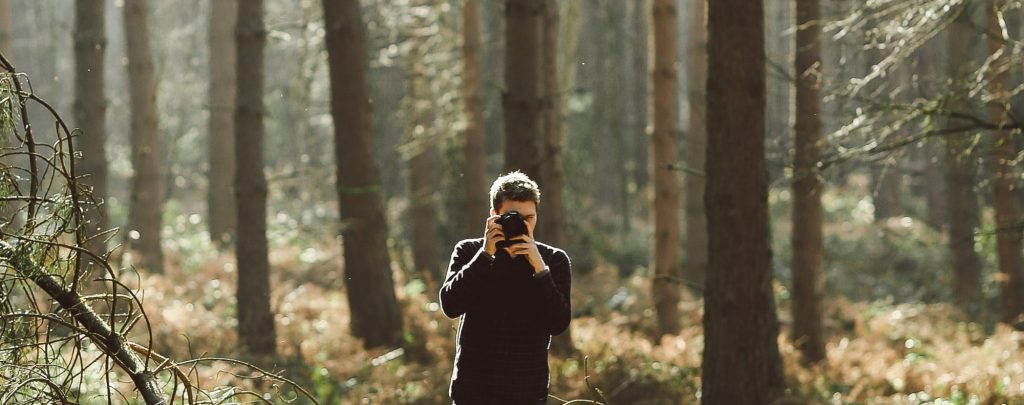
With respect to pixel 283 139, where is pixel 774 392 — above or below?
below

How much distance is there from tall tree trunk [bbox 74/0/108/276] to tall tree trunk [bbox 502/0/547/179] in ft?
16.4

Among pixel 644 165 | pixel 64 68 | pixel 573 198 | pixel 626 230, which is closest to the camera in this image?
pixel 573 198

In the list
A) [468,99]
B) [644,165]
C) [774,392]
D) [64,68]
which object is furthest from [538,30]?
[64,68]

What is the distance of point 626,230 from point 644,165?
871 cm

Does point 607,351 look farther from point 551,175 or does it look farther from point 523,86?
point 523,86

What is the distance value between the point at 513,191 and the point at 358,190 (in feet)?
25.2

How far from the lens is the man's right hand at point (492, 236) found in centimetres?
488

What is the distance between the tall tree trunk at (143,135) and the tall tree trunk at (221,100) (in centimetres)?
296

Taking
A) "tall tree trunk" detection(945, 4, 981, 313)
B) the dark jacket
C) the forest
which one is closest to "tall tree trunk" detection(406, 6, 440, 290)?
the forest

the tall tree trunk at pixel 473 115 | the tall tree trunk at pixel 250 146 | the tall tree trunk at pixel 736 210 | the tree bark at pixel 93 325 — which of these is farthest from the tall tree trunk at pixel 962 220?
the tree bark at pixel 93 325

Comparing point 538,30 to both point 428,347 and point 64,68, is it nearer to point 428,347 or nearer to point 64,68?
point 428,347

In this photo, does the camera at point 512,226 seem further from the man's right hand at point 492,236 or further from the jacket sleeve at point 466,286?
the jacket sleeve at point 466,286

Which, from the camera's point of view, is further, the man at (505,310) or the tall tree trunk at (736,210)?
the tall tree trunk at (736,210)

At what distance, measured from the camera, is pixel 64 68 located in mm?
56156
